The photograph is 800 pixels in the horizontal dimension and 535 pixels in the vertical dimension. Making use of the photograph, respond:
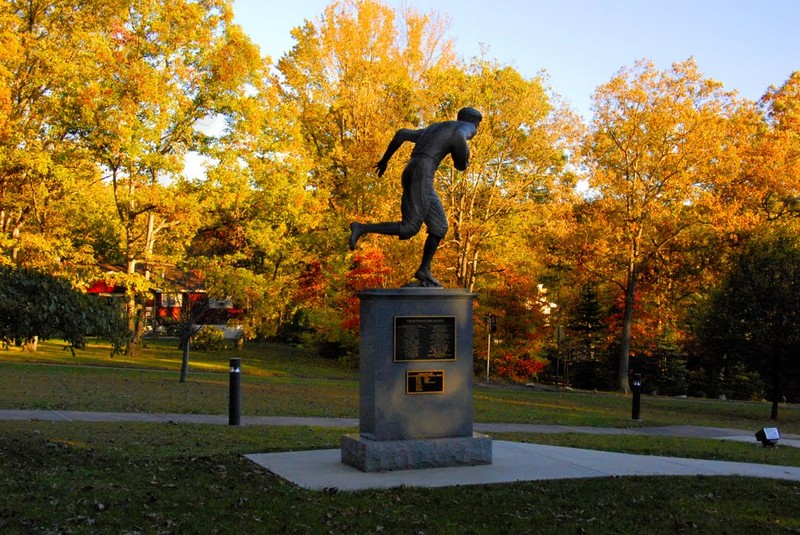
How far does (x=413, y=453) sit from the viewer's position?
9156 mm

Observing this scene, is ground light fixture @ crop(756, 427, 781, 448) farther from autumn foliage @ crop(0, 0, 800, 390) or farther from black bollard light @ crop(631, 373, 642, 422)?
autumn foliage @ crop(0, 0, 800, 390)

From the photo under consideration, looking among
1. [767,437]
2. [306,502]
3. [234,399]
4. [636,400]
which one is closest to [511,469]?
[306,502]

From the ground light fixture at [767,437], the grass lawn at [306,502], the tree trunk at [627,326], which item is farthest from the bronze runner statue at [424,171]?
the tree trunk at [627,326]

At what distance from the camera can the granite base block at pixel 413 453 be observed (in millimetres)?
8984

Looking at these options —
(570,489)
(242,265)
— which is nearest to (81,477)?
(570,489)

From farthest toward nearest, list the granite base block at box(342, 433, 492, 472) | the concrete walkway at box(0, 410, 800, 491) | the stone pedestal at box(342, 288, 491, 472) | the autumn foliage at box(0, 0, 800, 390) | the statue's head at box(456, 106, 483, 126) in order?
the autumn foliage at box(0, 0, 800, 390) < the statue's head at box(456, 106, 483, 126) < the stone pedestal at box(342, 288, 491, 472) < the granite base block at box(342, 433, 492, 472) < the concrete walkway at box(0, 410, 800, 491)

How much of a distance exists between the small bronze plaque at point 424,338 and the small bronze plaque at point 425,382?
180mm

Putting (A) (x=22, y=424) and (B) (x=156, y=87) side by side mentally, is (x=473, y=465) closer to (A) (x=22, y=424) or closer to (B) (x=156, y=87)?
(A) (x=22, y=424)

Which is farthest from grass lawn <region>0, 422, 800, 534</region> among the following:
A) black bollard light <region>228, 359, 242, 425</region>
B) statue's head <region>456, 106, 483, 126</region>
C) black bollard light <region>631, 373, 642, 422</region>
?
black bollard light <region>631, 373, 642, 422</region>

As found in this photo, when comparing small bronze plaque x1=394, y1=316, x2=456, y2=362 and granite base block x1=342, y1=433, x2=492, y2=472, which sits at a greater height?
small bronze plaque x1=394, y1=316, x2=456, y2=362

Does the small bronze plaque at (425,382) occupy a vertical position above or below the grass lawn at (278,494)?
above

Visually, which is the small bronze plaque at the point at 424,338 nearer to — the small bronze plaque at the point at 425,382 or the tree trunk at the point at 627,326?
the small bronze plaque at the point at 425,382

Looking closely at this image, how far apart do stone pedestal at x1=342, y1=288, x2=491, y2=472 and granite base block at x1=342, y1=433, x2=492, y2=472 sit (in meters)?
0.01

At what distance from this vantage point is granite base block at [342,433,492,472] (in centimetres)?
898
